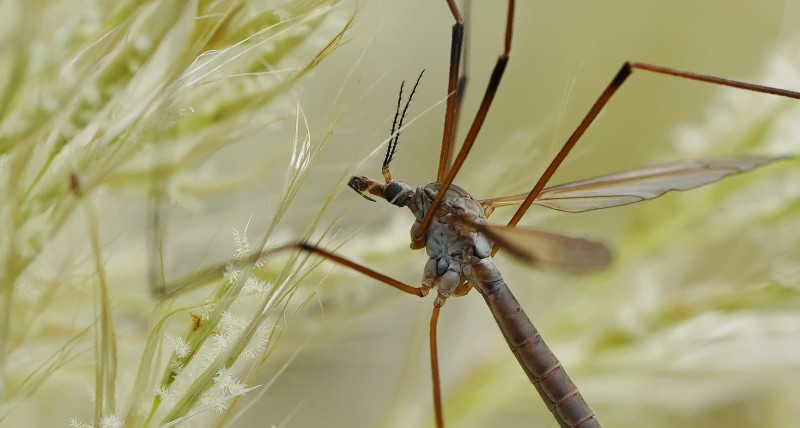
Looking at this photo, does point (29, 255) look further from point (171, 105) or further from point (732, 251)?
point (732, 251)

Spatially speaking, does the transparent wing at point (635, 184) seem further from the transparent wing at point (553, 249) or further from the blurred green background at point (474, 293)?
the transparent wing at point (553, 249)

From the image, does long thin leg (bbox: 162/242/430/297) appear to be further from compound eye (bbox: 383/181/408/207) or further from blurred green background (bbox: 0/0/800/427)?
compound eye (bbox: 383/181/408/207)

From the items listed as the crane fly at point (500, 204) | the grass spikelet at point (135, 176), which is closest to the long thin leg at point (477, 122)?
the crane fly at point (500, 204)

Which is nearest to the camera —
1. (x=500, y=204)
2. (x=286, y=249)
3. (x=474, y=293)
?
(x=286, y=249)

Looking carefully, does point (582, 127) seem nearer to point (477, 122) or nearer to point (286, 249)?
point (477, 122)

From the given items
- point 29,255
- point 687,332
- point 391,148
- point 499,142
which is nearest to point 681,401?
point 687,332

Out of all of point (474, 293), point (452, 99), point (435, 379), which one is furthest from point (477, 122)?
point (474, 293)
